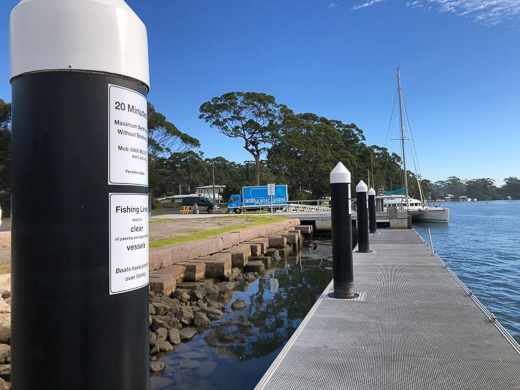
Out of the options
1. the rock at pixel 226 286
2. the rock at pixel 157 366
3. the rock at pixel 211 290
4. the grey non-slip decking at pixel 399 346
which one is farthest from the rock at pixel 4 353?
the rock at pixel 226 286

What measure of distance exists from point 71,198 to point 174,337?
6.05m

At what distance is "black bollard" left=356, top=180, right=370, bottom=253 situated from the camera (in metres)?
12.4

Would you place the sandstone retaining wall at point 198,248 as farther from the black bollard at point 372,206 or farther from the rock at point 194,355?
the black bollard at point 372,206

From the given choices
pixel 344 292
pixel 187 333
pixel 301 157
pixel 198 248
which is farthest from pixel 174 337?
pixel 301 157

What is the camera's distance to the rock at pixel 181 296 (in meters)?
9.28

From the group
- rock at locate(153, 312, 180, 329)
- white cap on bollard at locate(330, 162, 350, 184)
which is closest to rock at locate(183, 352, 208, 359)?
rock at locate(153, 312, 180, 329)

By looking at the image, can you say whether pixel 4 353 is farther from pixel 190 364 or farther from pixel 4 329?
pixel 190 364

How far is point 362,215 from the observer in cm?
1255

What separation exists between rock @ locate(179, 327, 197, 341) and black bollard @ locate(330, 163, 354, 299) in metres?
2.86

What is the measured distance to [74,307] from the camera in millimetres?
1590

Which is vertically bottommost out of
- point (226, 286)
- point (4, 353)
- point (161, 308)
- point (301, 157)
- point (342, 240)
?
point (226, 286)

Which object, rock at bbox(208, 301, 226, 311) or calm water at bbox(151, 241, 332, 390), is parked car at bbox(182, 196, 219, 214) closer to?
calm water at bbox(151, 241, 332, 390)

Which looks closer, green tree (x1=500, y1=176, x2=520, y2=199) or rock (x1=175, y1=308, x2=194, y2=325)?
rock (x1=175, y1=308, x2=194, y2=325)

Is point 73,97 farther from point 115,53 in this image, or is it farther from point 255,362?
point 255,362
